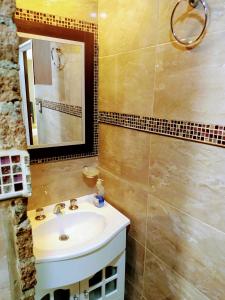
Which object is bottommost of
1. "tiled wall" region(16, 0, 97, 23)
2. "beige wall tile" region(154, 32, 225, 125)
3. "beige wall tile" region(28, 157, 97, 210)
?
"beige wall tile" region(28, 157, 97, 210)

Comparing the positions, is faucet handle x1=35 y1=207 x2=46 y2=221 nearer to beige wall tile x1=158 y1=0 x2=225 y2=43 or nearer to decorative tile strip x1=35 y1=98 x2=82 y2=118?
decorative tile strip x1=35 y1=98 x2=82 y2=118

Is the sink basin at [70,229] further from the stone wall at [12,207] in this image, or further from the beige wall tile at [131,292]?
the stone wall at [12,207]

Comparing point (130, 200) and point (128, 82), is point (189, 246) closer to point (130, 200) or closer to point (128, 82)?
point (130, 200)

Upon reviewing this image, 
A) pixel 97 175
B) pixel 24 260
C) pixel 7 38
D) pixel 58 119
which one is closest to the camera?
pixel 7 38

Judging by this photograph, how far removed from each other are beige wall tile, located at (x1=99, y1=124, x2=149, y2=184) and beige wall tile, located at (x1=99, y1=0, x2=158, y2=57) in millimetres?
479

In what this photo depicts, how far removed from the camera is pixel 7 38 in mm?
458

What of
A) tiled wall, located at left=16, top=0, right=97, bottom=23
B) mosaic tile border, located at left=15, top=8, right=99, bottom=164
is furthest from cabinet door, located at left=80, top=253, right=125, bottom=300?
tiled wall, located at left=16, top=0, right=97, bottom=23

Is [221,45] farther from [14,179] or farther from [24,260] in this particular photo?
[24,260]

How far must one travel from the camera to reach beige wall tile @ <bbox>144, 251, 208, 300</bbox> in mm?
1064

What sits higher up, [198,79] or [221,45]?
[221,45]

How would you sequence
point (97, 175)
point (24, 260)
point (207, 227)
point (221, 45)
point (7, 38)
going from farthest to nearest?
point (97, 175) → point (207, 227) → point (221, 45) → point (24, 260) → point (7, 38)

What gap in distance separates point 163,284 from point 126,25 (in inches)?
56.9

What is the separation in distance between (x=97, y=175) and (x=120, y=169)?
0.81 feet

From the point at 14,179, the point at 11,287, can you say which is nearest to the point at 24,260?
the point at 11,287
